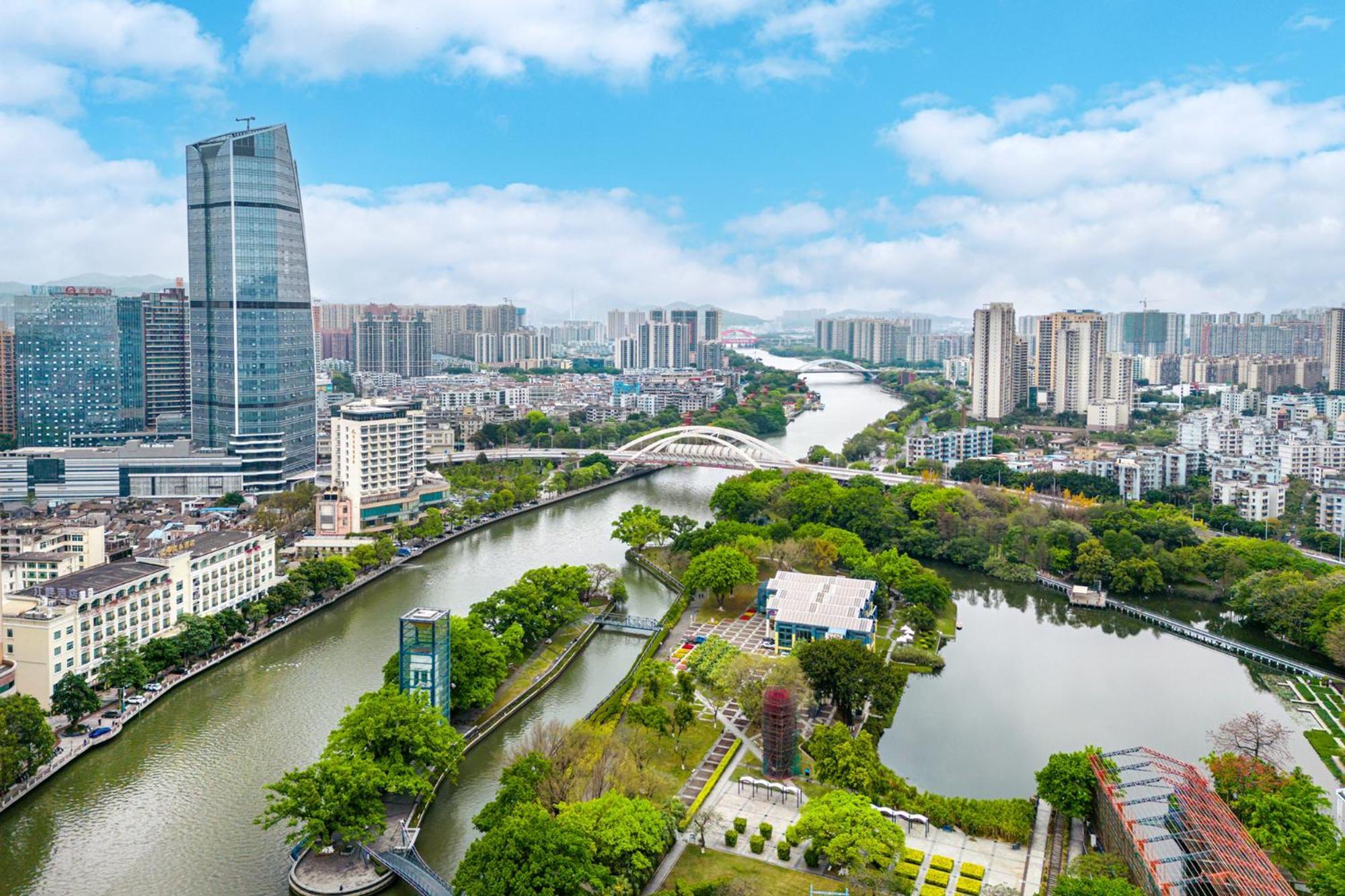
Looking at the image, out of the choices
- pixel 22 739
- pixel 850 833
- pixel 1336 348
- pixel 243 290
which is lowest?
→ pixel 850 833

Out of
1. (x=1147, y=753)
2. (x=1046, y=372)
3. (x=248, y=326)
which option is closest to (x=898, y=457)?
(x=1046, y=372)

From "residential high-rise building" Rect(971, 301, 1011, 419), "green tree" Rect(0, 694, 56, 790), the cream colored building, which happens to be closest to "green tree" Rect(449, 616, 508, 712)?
"green tree" Rect(0, 694, 56, 790)

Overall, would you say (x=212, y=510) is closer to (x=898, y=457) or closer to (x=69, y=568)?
(x=69, y=568)

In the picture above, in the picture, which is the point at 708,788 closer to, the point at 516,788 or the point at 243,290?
the point at 516,788

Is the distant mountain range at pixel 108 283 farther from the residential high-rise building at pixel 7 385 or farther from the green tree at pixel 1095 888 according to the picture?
the green tree at pixel 1095 888

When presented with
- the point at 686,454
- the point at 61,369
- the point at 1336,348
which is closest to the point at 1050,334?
the point at 1336,348

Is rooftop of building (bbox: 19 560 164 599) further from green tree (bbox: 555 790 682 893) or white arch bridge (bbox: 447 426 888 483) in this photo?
white arch bridge (bbox: 447 426 888 483)
